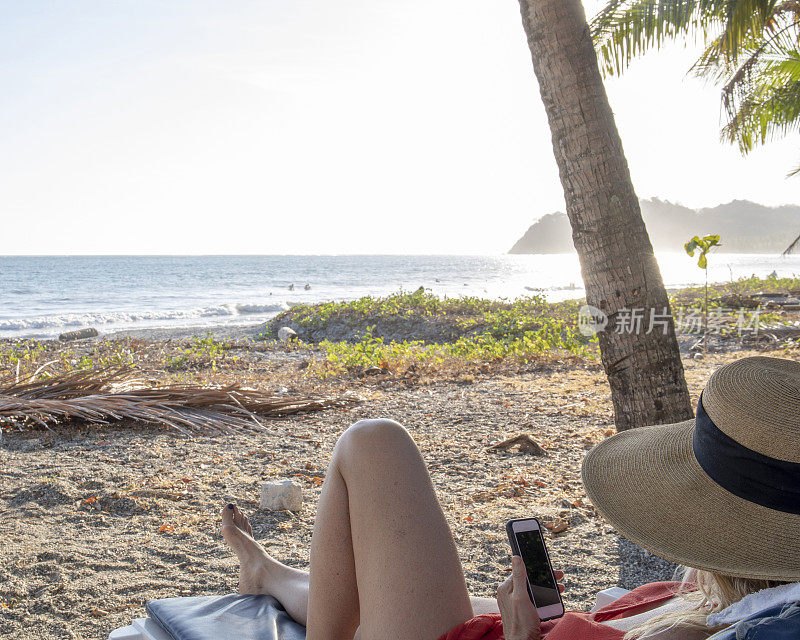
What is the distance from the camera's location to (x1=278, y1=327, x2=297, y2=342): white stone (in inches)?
504

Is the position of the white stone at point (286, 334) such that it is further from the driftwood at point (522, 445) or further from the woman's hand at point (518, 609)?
the woman's hand at point (518, 609)

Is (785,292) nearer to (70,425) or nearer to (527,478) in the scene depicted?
(527,478)

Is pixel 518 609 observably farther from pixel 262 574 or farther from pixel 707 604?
pixel 262 574

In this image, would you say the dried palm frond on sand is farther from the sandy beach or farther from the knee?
the knee

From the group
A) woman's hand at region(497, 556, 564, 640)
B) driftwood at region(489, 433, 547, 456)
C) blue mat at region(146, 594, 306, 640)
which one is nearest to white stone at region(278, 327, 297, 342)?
driftwood at region(489, 433, 547, 456)

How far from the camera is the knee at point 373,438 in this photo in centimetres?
167

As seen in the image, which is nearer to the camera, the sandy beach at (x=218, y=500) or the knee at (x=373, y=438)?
the knee at (x=373, y=438)

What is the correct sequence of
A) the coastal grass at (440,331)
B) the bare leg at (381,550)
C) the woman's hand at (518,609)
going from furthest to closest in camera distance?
the coastal grass at (440,331)
the bare leg at (381,550)
the woman's hand at (518,609)

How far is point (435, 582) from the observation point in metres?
1.59

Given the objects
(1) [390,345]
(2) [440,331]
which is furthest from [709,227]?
(1) [390,345]

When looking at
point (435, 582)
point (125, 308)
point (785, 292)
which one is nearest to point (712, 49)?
point (785, 292)

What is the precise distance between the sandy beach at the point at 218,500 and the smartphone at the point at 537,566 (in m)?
1.33

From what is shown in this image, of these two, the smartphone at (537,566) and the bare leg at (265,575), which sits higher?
the smartphone at (537,566)

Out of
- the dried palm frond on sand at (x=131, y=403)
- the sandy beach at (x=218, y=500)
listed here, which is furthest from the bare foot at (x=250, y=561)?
the dried palm frond on sand at (x=131, y=403)
